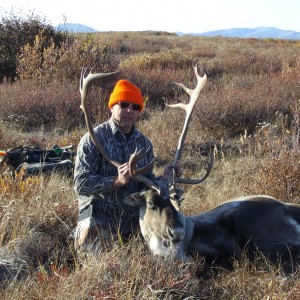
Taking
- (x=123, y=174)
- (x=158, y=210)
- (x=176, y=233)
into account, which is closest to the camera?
(x=176, y=233)

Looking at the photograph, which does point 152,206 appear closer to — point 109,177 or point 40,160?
point 109,177

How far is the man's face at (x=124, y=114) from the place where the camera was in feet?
13.8

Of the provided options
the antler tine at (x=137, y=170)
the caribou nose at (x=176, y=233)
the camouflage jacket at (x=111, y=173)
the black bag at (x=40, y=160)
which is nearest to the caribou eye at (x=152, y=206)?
the antler tine at (x=137, y=170)

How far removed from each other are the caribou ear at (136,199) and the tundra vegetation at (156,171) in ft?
0.88

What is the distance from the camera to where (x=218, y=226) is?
158 inches

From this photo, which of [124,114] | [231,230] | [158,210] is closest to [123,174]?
[158,210]

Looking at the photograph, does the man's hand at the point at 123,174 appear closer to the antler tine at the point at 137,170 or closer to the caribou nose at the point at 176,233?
the antler tine at the point at 137,170

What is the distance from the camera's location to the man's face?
13.8 feet

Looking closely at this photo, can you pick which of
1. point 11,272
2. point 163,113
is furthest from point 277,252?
point 163,113

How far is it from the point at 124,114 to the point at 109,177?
1.83 feet

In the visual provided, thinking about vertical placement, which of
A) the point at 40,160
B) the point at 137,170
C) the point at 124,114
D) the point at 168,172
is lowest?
the point at 40,160

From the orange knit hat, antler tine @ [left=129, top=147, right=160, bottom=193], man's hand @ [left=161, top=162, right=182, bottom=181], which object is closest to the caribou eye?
antler tine @ [left=129, top=147, right=160, bottom=193]

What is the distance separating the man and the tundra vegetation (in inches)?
8.9

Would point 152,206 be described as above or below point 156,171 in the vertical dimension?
above
